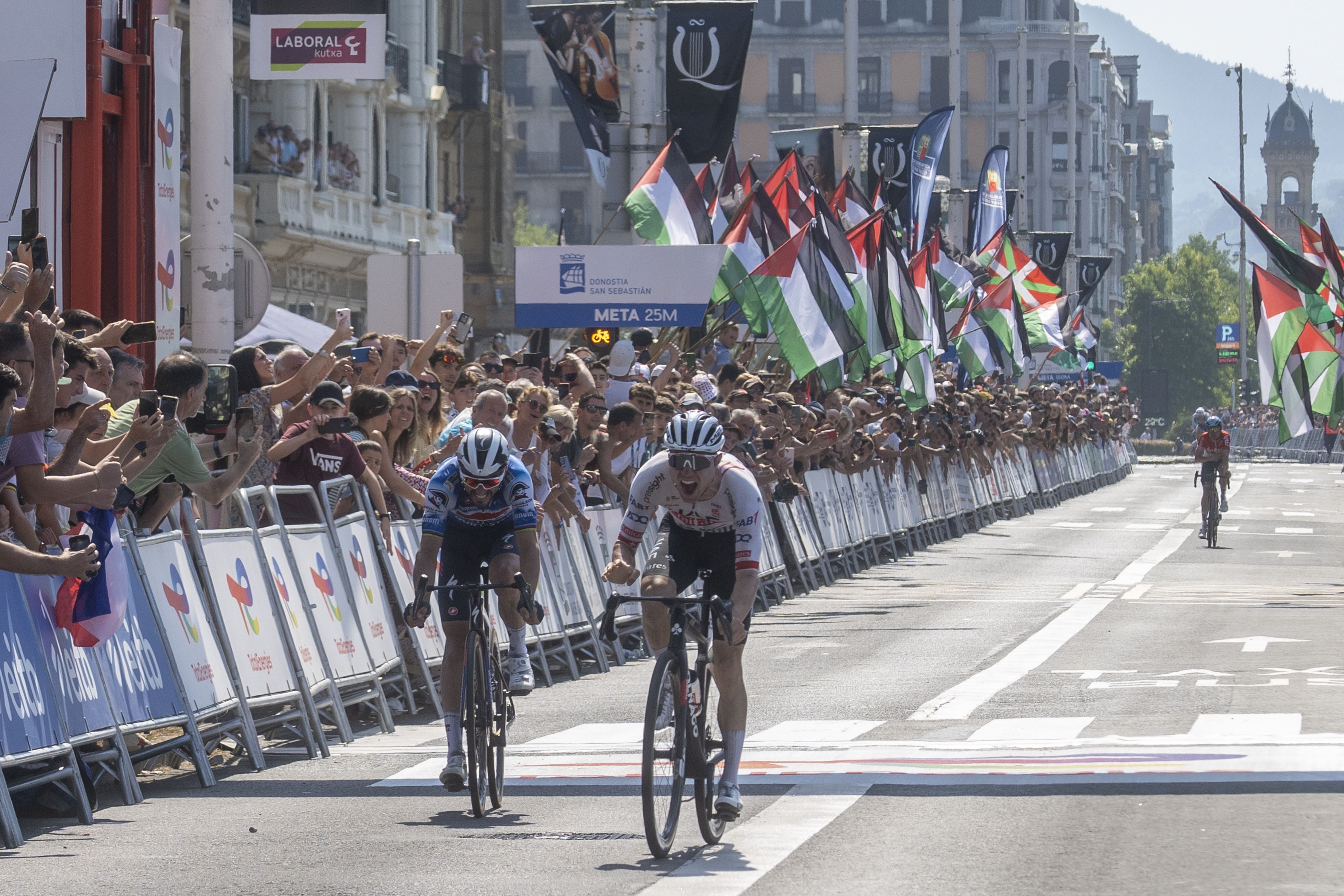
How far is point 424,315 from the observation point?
18.7m

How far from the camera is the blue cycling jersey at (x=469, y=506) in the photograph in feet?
33.7

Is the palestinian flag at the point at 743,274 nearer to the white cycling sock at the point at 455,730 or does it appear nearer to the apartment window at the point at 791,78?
the white cycling sock at the point at 455,730

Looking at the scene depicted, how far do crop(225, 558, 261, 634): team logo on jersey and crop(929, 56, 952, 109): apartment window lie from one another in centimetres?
10394

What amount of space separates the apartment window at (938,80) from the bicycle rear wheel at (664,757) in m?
106

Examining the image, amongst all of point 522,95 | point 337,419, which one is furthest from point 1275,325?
point 522,95

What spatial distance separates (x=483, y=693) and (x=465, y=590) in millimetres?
495

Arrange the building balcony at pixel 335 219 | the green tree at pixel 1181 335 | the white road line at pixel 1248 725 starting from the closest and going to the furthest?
the white road line at pixel 1248 725 < the building balcony at pixel 335 219 < the green tree at pixel 1181 335

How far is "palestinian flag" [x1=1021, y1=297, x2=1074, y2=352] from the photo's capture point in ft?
151

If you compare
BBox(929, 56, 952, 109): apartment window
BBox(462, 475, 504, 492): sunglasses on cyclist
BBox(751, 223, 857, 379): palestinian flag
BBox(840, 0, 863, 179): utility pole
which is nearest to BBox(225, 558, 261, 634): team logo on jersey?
BBox(462, 475, 504, 492): sunglasses on cyclist

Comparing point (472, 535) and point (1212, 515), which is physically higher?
point (472, 535)

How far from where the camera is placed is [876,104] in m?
114

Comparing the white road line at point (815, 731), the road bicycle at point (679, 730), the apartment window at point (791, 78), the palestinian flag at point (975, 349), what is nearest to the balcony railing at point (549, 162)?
the apartment window at point (791, 78)

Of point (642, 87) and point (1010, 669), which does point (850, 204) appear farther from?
point (1010, 669)

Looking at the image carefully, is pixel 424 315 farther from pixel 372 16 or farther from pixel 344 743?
pixel 344 743
